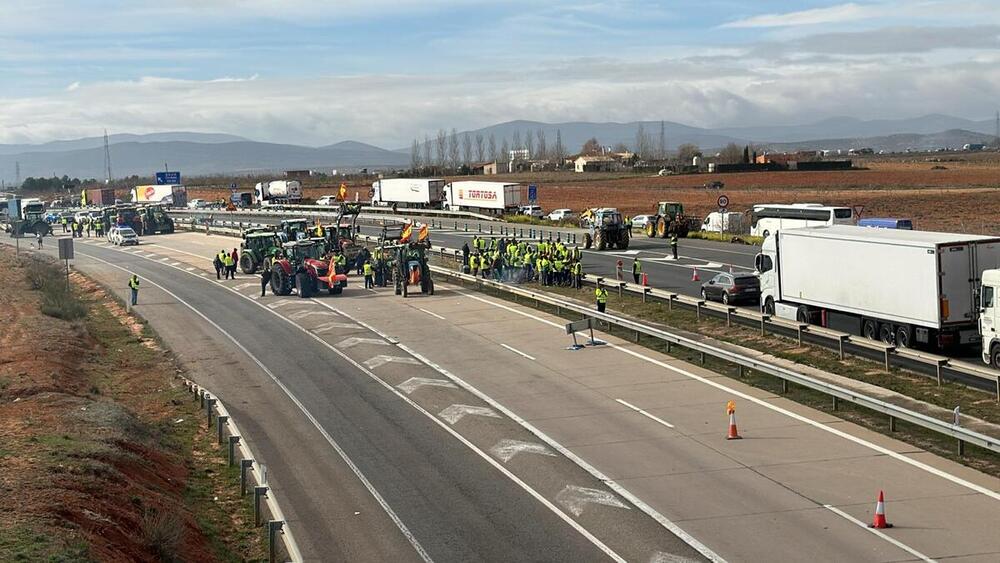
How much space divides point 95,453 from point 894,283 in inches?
760

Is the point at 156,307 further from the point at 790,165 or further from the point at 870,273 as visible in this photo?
the point at 790,165

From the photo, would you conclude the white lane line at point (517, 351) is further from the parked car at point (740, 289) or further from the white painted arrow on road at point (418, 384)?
the parked car at point (740, 289)

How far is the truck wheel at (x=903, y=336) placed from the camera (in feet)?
89.5

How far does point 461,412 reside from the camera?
983 inches

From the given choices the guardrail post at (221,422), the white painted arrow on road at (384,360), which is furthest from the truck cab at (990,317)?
the guardrail post at (221,422)

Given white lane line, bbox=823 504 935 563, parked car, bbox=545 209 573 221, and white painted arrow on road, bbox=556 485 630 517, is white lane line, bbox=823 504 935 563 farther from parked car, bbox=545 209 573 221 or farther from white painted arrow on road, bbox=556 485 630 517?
parked car, bbox=545 209 573 221

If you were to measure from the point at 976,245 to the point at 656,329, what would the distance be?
8.94 meters

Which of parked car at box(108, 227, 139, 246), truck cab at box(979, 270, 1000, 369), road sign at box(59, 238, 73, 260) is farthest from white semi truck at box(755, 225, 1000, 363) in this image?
parked car at box(108, 227, 139, 246)

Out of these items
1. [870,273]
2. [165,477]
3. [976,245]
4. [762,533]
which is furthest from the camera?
[870,273]

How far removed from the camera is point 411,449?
2200 centimetres

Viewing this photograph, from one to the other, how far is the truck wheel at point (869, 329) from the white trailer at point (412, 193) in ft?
248

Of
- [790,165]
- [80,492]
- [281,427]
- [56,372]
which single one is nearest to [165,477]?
[80,492]

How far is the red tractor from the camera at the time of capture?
1836 inches

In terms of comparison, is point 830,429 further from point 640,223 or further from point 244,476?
point 640,223
